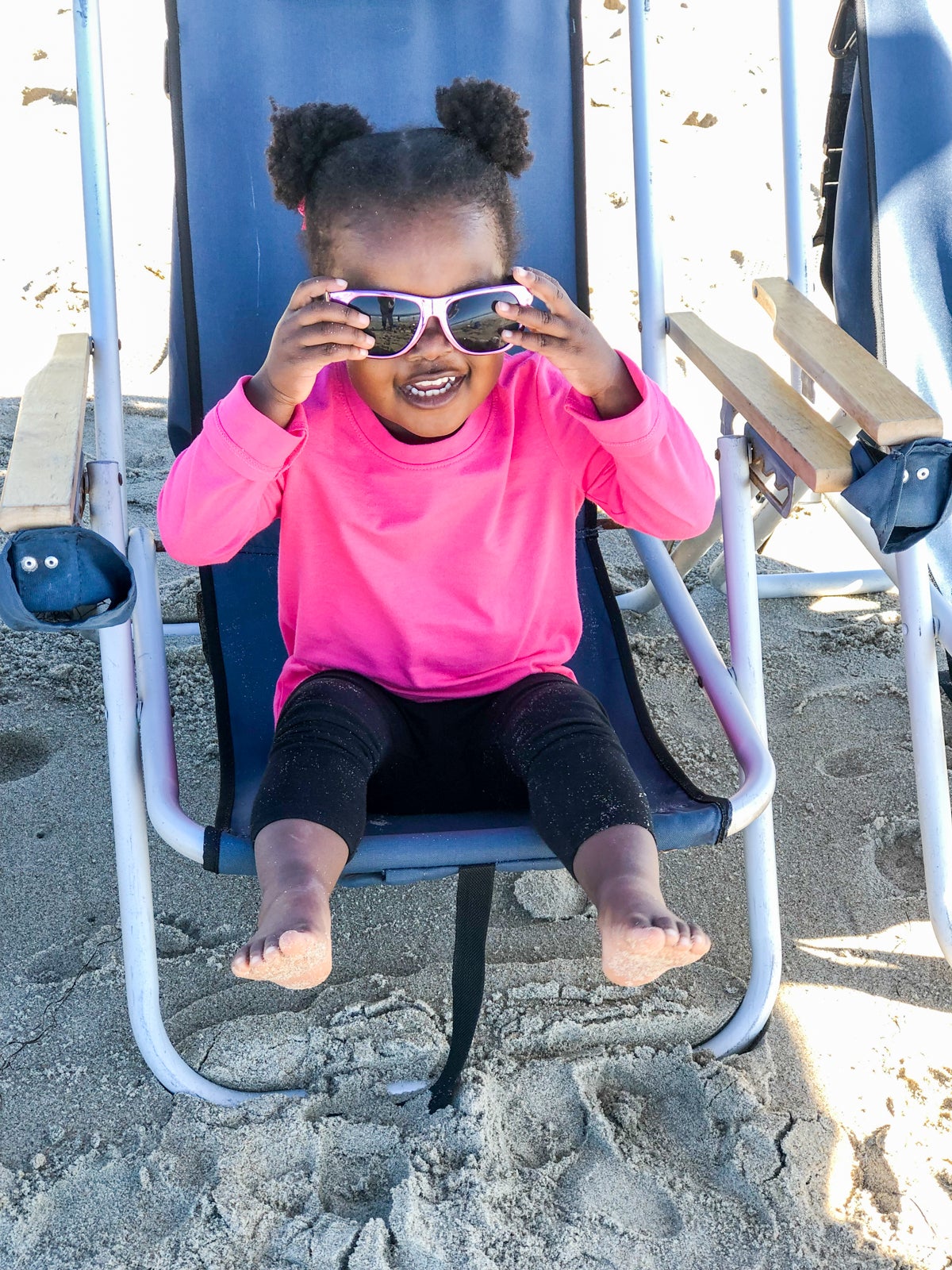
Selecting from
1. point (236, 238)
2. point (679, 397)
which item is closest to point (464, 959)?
point (236, 238)

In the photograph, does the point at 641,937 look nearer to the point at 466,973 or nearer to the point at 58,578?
the point at 466,973

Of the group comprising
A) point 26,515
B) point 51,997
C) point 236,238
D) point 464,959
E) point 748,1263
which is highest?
point 236,238

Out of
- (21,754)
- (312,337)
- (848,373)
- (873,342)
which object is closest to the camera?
(312,337)

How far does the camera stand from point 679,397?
14.4 feet

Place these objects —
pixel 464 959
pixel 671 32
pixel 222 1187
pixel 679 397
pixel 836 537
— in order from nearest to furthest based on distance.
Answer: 1. pixel 222 1187
2. pixel 464 959
3. pixel 836 537
4. pixel 679 397
5. pixel 671 32

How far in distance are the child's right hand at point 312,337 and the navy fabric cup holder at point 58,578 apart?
0.31m

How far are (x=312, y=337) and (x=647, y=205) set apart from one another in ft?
3.43

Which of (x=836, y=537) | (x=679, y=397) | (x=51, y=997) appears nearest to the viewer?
(x=51, y=997)

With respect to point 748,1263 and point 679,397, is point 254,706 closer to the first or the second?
point 748,1263

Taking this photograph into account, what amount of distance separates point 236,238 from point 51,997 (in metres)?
1.35

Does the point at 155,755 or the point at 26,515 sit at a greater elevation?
the point at 26,515

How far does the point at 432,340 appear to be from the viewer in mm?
1556

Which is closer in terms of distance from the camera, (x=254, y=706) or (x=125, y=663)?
(x=125, y=663)

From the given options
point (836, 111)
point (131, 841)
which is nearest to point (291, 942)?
point (131, 841)
